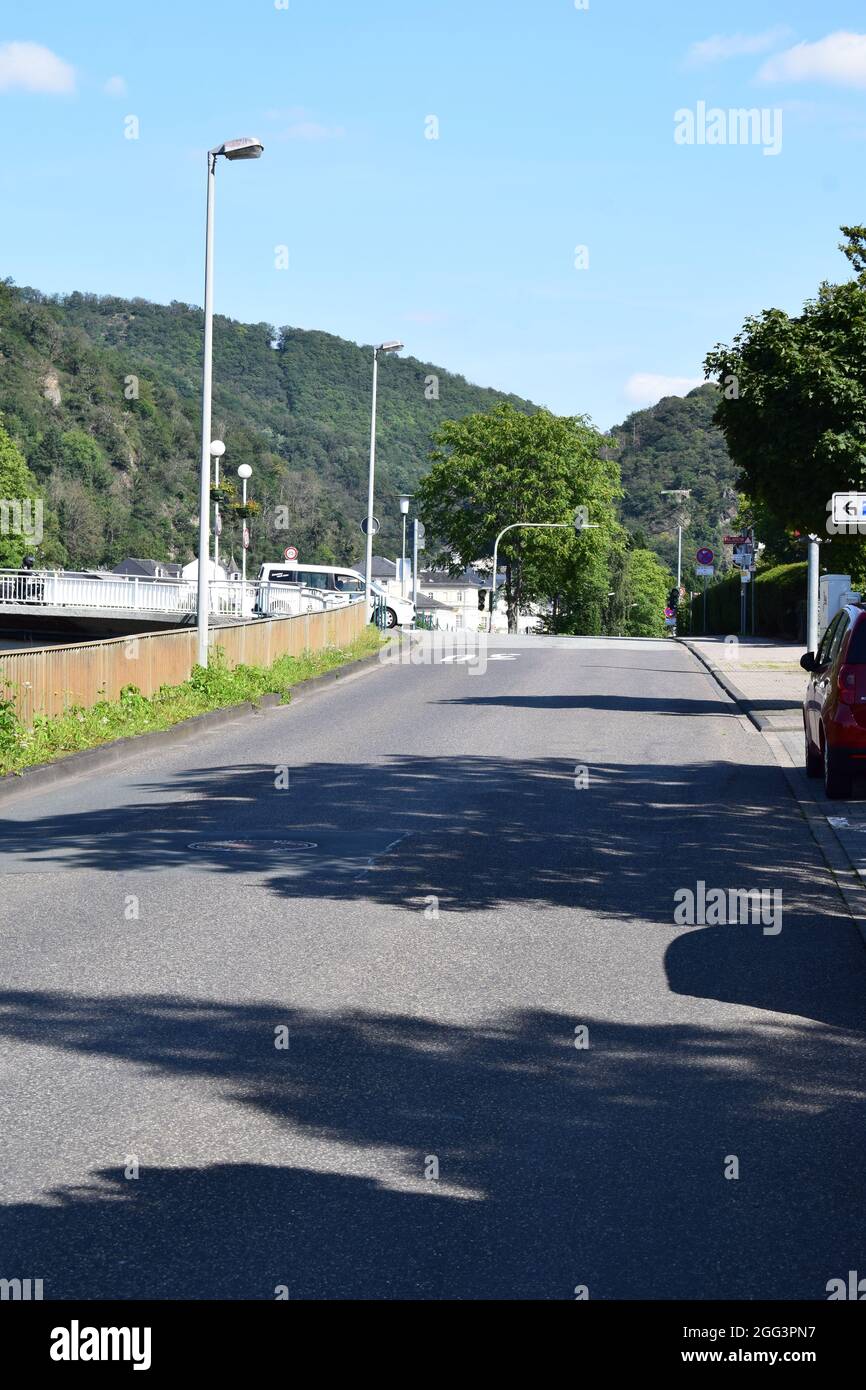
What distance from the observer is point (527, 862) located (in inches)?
423

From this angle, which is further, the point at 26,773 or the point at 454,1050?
the point at 26,773

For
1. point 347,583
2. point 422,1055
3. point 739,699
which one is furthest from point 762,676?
point 347,583

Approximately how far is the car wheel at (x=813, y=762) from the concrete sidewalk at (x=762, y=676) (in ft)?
15.2

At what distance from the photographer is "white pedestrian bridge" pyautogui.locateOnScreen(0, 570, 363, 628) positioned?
42719 mm

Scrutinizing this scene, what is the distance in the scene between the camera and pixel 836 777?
45.2ft

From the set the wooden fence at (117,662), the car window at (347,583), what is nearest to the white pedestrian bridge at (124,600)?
the car window at (347,583)

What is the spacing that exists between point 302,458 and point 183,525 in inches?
1063

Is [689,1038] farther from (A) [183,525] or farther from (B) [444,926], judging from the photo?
(A) [183,525]
